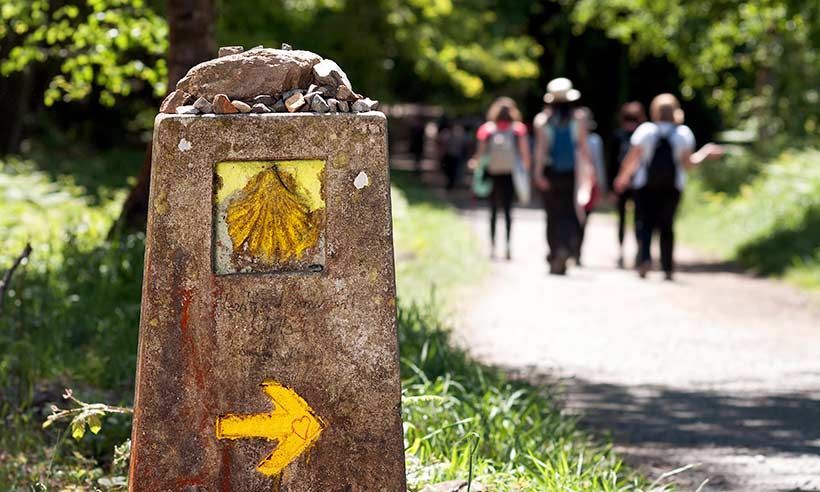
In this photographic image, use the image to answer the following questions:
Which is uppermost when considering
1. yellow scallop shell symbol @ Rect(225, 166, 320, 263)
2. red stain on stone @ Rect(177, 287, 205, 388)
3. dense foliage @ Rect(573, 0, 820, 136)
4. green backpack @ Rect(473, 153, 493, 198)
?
dense foliage @ Rect(573, 0, 820, 136)

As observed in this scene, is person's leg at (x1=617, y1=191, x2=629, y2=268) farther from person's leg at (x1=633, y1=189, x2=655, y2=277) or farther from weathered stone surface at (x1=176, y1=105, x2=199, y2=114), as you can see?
weathered stone surface at (x1=176, y1=105, x2=199, y2=114)

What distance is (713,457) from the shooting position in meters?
7.39

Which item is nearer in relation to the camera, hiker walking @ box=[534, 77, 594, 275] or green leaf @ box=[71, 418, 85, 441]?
green leaf @ box=[71, 418, 85, 441]

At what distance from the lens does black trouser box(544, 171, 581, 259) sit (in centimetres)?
1605

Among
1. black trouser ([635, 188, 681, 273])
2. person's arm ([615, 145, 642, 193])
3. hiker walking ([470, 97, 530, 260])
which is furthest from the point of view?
hiker walking ([470, 97, 530, 260])

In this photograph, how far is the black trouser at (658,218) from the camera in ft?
51.8

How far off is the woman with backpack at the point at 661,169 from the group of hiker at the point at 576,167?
0.03ft

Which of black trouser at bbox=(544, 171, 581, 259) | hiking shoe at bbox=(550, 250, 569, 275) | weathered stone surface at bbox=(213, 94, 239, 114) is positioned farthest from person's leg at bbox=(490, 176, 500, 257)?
weathered stone surface at bbox=(213, 94, 239, 114)

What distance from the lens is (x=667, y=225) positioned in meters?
15.8

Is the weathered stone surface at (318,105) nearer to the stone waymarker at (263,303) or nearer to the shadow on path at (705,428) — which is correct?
the stone waymarker at (263,303)

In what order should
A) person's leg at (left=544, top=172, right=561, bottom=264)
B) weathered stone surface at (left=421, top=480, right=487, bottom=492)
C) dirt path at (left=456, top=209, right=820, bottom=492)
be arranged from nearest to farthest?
1. weathered stone surface at (left=421, top=480, right=487, bottom=492)
2. dirt path at (left=456, top=209, right=820, bottom=492)
3. person's leg at (left=544, top=172, right=561, bottom=264)

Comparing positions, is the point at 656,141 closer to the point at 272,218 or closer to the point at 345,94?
the point at 345,94

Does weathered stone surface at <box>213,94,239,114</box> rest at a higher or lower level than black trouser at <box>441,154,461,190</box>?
lower

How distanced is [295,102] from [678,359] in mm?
6374
